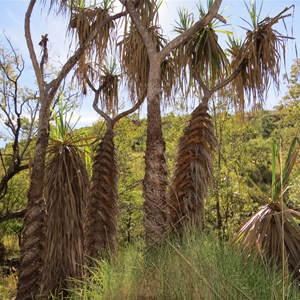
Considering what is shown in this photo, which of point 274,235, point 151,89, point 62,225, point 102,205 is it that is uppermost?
point 151,89

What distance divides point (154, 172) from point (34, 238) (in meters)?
2.03

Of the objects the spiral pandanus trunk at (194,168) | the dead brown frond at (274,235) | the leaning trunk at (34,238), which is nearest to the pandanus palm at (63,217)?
the leaning trunk at (34,238)

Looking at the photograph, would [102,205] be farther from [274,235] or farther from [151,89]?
[274,235]

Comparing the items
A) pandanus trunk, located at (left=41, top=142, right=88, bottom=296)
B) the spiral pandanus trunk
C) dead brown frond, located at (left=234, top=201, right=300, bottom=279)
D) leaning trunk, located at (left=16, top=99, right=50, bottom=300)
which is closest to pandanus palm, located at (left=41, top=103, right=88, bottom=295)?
pandanus trunk, located at (left=41, top=142, right=88, bottom=296)

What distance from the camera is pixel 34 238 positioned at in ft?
20.7

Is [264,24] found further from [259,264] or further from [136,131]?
[136,131]

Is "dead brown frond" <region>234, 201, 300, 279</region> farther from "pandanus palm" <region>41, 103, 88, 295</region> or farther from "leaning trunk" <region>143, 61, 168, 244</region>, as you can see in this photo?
"pandanus palm" <region>41, 103, 88, 295</region>

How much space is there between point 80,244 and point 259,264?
4.40 meters

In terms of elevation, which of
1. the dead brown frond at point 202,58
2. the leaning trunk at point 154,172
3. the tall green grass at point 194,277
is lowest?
the tall green grass at point 194,277

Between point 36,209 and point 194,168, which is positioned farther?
point 194,168

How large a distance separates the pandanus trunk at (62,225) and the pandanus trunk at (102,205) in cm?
18

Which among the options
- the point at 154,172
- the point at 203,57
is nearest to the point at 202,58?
the point at 203,57

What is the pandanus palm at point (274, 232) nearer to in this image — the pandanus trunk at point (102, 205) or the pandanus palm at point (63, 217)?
the pandanus trunk at point (102, 205)

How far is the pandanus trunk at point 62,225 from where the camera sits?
25.4ft
